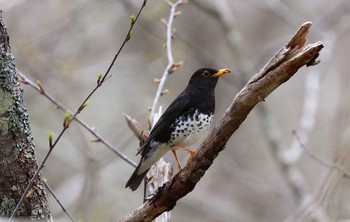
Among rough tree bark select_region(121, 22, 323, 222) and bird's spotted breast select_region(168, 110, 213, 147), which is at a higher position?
bird's spotted breast select_region(168, 110, 213, 147)

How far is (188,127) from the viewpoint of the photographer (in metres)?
4.81

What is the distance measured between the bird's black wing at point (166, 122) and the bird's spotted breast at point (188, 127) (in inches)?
1.7

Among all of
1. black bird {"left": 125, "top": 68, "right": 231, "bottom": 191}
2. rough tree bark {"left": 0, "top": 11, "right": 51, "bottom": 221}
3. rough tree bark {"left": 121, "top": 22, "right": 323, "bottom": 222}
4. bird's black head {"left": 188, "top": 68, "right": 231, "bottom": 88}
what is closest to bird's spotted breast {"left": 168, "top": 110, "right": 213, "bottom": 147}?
black bird {"left": 125, "top": 68, "right": 231, "bottom": 191}

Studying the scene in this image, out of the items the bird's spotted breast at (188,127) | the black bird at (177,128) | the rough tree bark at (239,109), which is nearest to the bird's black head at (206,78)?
the black bird at (177,128)

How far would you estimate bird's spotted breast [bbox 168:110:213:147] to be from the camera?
4801mm

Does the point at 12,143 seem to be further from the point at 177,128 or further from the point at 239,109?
the point at 177,128

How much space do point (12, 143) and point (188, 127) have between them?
5.90ft

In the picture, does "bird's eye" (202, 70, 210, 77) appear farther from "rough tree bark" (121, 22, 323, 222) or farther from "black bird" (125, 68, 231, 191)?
"rough tree bark" (121, 22, 323, 222)

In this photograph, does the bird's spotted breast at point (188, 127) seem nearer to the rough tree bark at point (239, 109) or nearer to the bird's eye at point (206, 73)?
the bird's eye at point (206, 73)

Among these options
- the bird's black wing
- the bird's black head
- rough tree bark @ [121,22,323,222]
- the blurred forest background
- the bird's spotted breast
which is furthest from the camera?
the blurred forest background

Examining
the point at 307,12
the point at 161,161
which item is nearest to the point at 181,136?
the point at 161,161

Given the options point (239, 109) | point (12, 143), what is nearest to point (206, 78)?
point (239, 109)

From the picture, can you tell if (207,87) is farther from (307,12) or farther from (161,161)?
(307,12)

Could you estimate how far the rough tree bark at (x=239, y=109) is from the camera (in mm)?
3172
